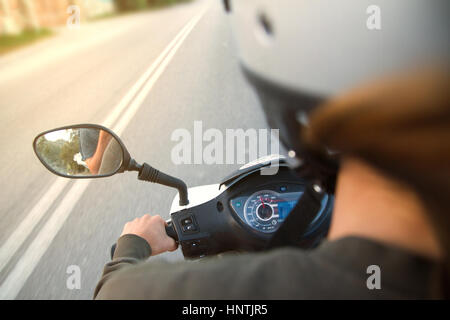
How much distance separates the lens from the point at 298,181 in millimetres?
1731

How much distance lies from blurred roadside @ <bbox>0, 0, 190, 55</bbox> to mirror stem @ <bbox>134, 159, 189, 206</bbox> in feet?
38.9

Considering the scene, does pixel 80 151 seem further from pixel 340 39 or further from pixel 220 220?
pixel 340 39

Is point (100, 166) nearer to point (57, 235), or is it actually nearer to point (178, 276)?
point (178, 276)

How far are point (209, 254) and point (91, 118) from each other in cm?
444

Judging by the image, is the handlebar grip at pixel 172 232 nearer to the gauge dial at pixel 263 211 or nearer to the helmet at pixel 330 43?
the gauge dial at pixel 263 211

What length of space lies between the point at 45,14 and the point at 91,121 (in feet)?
53.8

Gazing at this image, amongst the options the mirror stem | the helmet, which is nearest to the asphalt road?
the mirror stem

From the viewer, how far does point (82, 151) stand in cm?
171

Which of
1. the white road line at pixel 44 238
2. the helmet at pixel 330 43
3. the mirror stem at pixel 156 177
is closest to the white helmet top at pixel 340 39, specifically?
the helmet at pixel 330 43

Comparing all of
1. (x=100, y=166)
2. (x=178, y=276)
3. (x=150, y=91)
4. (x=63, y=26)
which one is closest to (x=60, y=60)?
(x=150, y=91)

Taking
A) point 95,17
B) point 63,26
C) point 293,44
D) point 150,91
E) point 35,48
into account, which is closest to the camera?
point 293,44

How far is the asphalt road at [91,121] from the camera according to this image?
3018 millimetres

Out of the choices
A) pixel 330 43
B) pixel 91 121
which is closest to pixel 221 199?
pixel 330 43

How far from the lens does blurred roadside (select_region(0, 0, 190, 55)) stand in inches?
537
